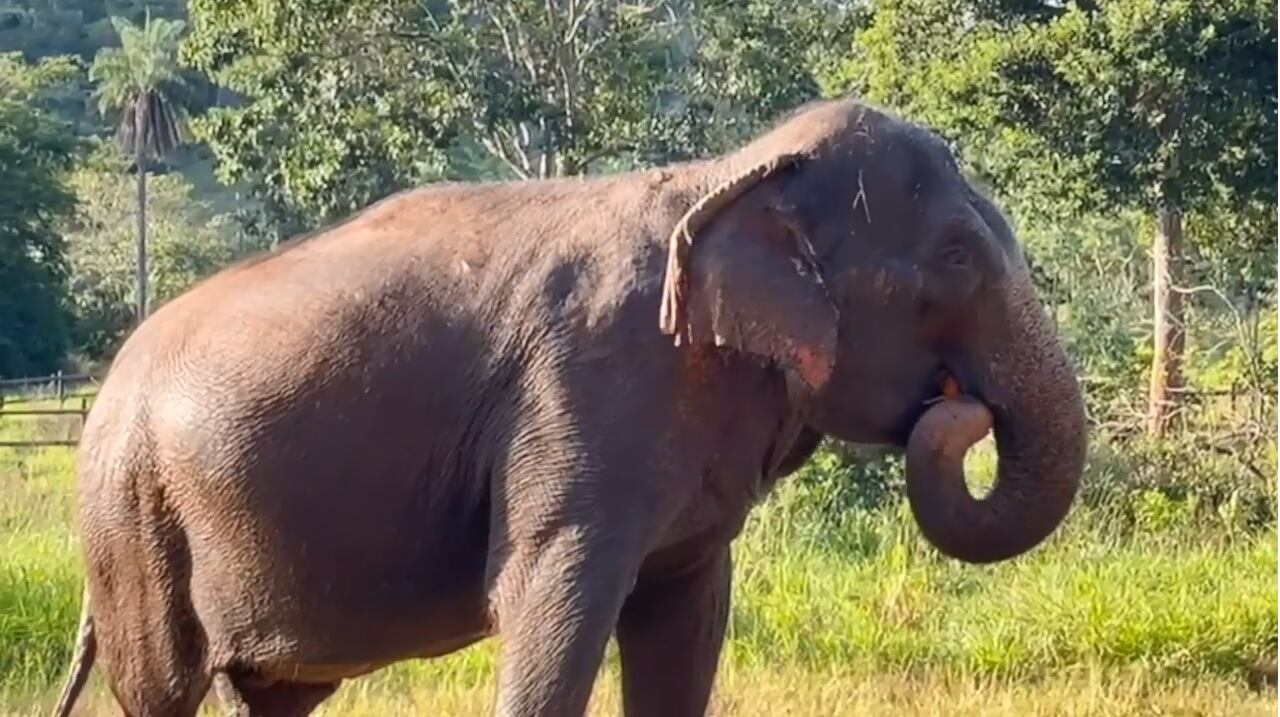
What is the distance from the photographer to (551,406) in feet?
14.3

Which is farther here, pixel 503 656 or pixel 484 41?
pixel 484 41

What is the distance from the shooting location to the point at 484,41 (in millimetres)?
19672

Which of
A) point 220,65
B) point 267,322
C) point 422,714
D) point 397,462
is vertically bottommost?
point 422,714

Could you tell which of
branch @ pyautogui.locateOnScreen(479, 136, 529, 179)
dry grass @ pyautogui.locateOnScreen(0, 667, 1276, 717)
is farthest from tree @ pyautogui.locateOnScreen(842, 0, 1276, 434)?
dry grass @ pyautogui.locateOnScreen(0, 667, 1276, 717)

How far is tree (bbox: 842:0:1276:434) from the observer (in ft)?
49.3

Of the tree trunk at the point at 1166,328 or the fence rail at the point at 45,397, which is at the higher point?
the tree trunk at the point at 1166,328

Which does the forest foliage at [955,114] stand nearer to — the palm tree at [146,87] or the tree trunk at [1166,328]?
the tree trunk at [1166,328]

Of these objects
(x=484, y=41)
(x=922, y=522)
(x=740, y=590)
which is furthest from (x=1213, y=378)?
(x=922, y=522)

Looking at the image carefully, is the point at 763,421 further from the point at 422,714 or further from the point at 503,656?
the point at 422,714

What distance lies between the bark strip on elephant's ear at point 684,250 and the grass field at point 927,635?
3741 mm

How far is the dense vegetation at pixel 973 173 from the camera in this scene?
9.66 m

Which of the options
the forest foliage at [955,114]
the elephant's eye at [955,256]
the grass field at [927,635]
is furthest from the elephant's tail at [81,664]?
the forest foliage at [955,114]

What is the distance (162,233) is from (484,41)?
81.7 feet

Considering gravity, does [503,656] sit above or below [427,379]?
below
